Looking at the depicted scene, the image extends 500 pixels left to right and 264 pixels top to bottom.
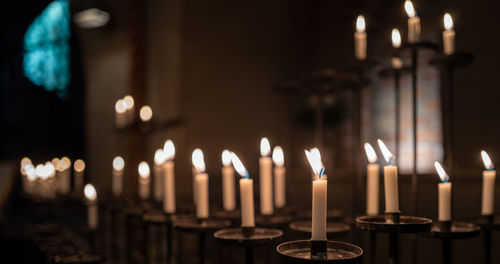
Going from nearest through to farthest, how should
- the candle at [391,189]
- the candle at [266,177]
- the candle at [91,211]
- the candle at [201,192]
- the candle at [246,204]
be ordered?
the candle at [391,189]
the candle at [246,204]
the candle at [201,192]
the candle at [266,177]
the candle at [91,211]

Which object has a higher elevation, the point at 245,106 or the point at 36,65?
the point at 36,65

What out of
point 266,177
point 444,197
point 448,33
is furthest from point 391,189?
point 448,33

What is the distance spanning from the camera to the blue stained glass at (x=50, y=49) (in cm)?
846

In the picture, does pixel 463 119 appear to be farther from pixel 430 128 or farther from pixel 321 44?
pixel 321 44

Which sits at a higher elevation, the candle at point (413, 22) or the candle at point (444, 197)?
the candle at point (413, 22)

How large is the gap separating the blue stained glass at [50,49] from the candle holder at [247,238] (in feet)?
25.5

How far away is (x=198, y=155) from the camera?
1872 millimetres

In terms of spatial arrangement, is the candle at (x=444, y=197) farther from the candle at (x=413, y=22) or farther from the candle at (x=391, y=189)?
the candle at (x=413, y=22)

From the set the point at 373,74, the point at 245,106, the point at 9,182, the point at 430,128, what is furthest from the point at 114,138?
the point at 430,128

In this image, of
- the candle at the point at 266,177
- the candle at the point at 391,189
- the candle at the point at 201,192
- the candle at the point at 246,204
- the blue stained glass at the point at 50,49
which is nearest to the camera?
the candle at the point at 391,189

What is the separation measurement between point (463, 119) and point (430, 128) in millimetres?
530

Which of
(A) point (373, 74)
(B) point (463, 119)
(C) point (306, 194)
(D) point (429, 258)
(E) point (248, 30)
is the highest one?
(E) point (248, 30)

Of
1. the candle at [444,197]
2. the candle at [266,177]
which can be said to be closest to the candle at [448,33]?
the candle at [444,197]

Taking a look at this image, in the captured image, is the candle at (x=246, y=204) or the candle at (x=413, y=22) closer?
the candle at (x=246, y=204)
